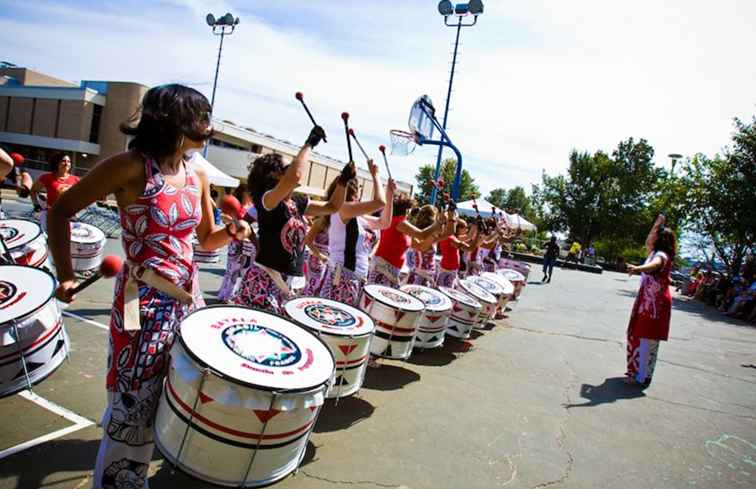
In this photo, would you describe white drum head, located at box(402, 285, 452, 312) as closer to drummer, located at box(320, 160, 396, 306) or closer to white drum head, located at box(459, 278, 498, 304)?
drummer, located at box(320, 160, 396, 306)

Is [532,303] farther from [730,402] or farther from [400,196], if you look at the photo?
[400,196]

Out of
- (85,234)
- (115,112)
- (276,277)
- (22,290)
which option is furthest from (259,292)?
(115,112)

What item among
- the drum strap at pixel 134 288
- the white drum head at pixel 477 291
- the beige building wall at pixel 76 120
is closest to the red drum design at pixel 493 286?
the white drum head at pixel 477 291

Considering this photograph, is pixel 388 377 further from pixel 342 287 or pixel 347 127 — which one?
pixel 347 127

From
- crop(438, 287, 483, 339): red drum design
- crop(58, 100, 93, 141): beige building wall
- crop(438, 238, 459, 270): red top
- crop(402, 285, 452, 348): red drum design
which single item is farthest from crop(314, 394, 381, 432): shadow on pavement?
crop(58, 100, 93, 141): beige building wall

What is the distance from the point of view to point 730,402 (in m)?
6.07

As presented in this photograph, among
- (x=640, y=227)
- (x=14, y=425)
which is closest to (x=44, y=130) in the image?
(x=14, y=425)

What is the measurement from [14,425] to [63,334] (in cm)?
79

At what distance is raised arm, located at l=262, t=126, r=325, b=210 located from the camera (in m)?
2.88

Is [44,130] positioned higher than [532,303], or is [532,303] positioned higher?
[44,130]

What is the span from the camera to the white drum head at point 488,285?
764 cm

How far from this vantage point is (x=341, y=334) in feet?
10.6

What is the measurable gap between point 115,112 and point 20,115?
12311 millimetres

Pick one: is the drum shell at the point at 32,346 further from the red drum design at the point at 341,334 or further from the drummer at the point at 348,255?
the drummer at the point at 348,255
